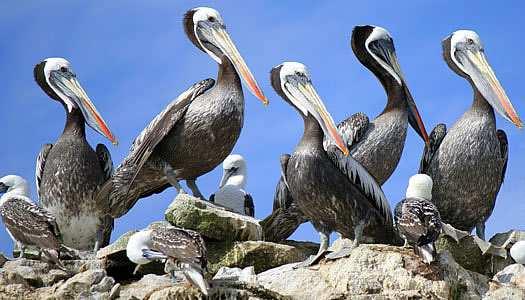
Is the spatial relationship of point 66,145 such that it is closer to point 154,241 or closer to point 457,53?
point 154,241

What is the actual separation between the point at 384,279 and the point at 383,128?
3.05 meters

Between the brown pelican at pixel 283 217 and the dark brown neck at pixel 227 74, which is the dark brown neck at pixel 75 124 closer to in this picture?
the dark brown neck at pixel 227 74

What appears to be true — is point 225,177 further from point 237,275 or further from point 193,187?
point 237,275

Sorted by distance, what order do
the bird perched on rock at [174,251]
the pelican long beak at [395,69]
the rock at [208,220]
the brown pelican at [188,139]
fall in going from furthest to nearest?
the pelican long beak at [395,69] < the brown pelican at [188,139] < the rock at [208,220] < the bird perched on rock at [174,251]

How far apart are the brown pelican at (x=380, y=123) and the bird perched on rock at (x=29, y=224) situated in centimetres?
235

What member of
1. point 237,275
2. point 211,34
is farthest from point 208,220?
point 211,34

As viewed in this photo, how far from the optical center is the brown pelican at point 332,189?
11258 millimetres

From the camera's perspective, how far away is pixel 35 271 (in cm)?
1105

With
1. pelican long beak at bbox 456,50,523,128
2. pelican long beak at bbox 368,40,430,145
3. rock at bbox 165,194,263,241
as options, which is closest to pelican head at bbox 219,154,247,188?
pelican long beak at bbox 368,40,430,145

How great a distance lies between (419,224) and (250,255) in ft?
5.80

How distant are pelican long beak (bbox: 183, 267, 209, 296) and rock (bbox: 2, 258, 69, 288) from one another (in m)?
1.75

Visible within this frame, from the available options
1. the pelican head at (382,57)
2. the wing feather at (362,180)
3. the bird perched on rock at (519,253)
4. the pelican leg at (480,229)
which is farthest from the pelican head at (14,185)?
the bird perched on rock at (519,253)

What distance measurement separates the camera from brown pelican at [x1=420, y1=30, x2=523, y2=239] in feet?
42.4

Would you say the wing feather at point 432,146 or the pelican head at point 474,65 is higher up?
the pelican head at point 474,65
